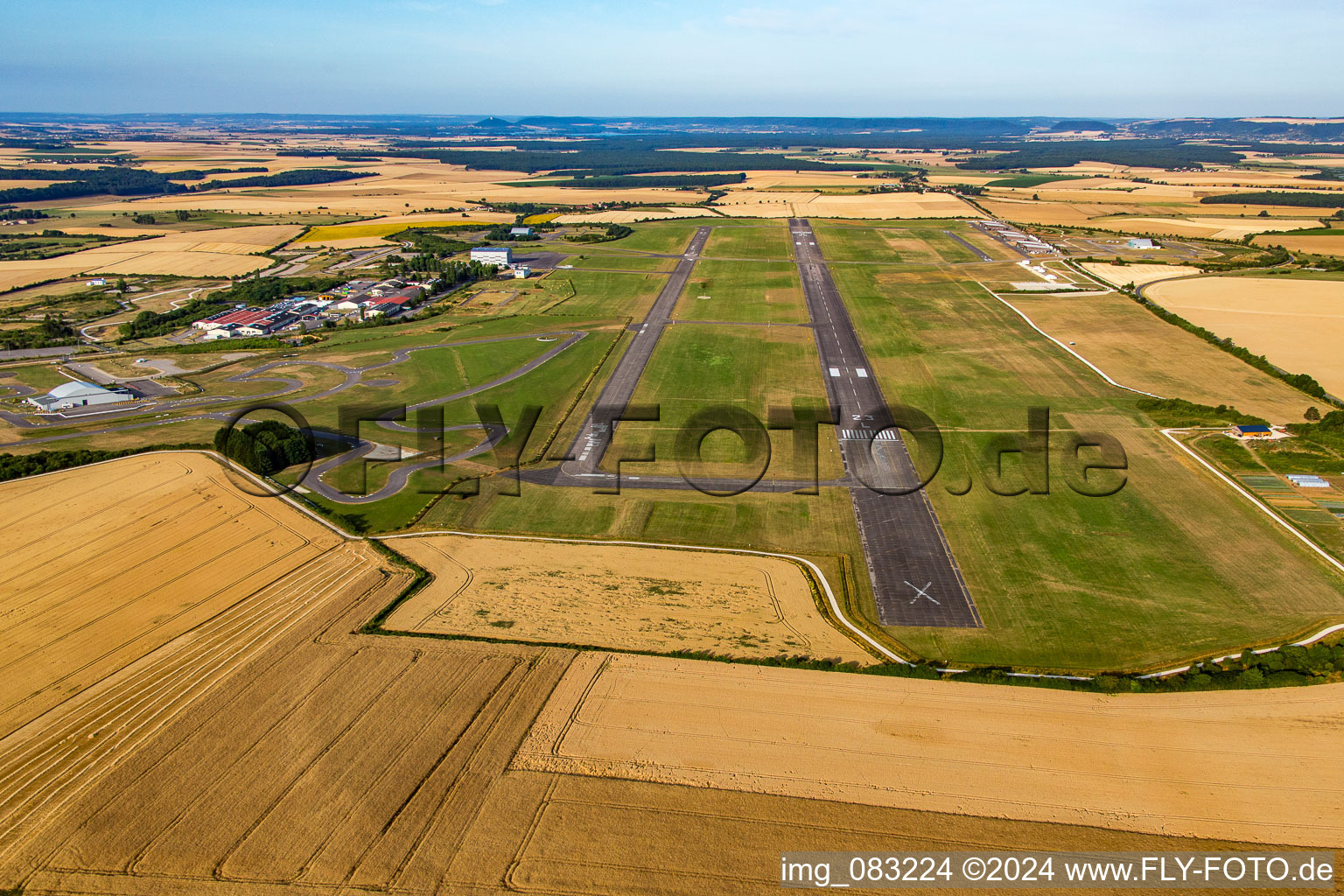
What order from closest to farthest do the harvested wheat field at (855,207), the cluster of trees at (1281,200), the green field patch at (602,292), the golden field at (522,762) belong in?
the golden field at (522,762)
the green field patch at (602,292)
the harvested wheat field at (855,207)
the cluster of trees at (1281,200)

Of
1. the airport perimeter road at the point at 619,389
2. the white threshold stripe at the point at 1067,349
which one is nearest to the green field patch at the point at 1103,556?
the white threshold stripe at the point at 1067,349

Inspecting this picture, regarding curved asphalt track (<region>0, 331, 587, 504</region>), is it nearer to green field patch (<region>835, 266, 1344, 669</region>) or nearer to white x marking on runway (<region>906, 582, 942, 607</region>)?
white x marking on runway (<region>906, 582, 942, 607</region>)

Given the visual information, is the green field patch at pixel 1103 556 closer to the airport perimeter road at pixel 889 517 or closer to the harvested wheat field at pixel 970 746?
the airport perimeter road at pixel 889 517

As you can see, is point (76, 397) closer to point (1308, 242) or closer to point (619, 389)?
point (619, 389)

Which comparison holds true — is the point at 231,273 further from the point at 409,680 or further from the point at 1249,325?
the point at 1249,325

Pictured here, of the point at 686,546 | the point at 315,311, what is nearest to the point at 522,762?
the point at 686,546

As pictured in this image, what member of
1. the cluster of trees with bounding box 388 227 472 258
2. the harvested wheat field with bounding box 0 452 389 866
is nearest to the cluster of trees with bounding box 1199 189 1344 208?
the cluster of trees with bounding box 388 227 472 258
